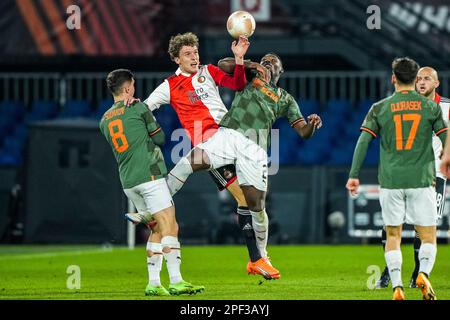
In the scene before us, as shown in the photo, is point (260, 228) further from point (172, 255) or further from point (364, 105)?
point (364, 105)

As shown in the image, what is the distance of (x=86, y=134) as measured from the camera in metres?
20.1

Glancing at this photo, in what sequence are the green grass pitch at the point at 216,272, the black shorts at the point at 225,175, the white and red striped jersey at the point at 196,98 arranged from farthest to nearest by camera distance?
the black shorts at the point at 225,175 → the white and red striped jersey at the point at 196,98 → the green grass pitch at the point at 216,272

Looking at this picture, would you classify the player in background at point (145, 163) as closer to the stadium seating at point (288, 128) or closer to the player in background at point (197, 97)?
the player in background at point (197, 97)

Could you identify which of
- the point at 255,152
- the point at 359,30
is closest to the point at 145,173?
the point at 255,152

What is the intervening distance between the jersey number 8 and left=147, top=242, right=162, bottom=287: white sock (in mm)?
935

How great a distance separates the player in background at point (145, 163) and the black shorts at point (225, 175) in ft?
5.83

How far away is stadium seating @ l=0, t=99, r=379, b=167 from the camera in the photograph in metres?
22.2

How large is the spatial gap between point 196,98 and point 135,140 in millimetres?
1583

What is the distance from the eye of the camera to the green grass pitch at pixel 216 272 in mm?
10336

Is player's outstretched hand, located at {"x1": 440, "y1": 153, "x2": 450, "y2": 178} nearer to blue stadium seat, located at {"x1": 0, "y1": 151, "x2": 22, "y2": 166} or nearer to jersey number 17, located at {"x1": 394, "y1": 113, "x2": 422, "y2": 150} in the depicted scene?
jersey number 17, located at {"x1": 394, "y1": 113, "x2": 422, "y2": 150}

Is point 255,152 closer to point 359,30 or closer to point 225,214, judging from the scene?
point 225,214

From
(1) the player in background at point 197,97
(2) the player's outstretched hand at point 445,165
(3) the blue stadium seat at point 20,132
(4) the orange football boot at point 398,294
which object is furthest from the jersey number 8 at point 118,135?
(3) the blue stadium seat at point 20,132

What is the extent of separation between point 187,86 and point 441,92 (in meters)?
12.0

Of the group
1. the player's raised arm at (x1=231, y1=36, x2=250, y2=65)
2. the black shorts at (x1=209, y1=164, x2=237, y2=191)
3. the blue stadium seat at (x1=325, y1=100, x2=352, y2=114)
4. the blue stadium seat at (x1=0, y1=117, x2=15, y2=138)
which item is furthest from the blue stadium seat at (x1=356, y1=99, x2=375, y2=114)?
the player's raised arm at (x1=231, y1=36, x2=250, y2=65)
